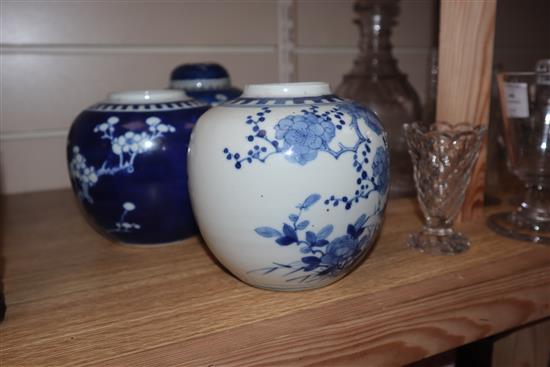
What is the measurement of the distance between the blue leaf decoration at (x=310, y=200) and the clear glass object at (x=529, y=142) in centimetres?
31

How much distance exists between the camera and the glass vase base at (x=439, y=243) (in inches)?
21.0

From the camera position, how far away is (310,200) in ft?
1.26

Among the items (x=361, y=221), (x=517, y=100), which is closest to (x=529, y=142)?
(x=517, y=100)

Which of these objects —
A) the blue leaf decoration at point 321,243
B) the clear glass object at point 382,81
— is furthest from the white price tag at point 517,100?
the blue leaf decoration at point 321,243

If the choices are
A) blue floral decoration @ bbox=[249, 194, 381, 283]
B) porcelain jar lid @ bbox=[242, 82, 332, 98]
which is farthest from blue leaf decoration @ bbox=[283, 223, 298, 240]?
porcelain jar lid @ bbox=[242, 82, 332, 98]

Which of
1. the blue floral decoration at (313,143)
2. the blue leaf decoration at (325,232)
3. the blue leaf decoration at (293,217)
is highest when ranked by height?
the blue floral decoration at (313,143)

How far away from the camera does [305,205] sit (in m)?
0.38

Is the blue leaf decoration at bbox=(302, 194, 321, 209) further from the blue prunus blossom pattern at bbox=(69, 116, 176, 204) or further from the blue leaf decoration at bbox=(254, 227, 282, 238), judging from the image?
the blue prunus blossom pattern at bbox=(69, 116, 176, 204)

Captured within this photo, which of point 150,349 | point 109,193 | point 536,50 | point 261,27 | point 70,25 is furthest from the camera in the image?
point 536,50

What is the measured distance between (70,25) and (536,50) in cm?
114

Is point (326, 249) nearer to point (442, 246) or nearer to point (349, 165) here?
point (349, 165)

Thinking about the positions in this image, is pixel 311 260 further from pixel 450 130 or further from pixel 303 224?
pixel 450 130

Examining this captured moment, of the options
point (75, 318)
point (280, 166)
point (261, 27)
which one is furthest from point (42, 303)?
point (261, 27)

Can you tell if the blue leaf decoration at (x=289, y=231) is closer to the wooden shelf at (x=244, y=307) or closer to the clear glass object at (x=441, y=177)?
the wooden shelf at (x=244, y=307)
